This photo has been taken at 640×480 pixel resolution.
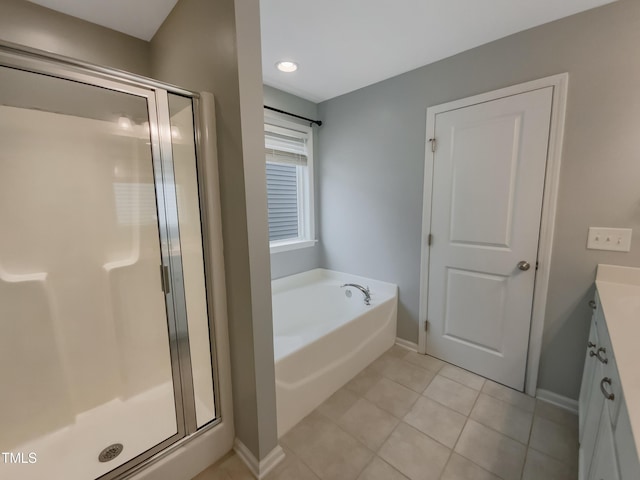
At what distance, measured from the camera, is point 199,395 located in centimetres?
145

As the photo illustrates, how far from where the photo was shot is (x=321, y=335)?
Answer: 1756 millimetres

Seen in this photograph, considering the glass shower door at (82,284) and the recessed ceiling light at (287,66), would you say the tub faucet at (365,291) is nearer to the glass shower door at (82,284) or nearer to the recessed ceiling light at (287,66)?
the glass shower door at (82,284)

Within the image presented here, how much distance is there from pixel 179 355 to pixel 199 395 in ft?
0.80

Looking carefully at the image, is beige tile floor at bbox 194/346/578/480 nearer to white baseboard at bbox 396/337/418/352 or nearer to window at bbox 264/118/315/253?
white baseboard at bbox 396/337/418/352

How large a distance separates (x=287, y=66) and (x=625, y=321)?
241 centimetres

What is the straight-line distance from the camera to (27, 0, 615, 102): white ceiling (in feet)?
4.69

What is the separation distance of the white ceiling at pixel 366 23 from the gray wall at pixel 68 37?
0.17ft

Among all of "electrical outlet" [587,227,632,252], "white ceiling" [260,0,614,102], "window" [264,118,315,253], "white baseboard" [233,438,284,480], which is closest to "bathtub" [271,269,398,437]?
"white baseboard" [233,438,284,480]

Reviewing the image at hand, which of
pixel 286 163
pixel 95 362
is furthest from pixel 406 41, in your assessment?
pixel 95 362

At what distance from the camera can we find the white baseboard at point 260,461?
52.4 inches

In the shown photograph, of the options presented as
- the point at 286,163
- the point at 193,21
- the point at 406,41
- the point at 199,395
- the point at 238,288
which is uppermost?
the point at 406,41

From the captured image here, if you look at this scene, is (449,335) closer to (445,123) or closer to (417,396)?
(417,396)

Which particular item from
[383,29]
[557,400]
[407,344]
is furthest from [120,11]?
[557,400]

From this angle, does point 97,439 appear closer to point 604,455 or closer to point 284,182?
point 604,455
